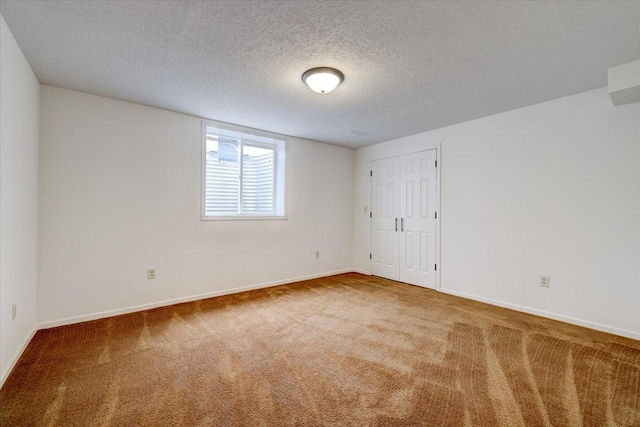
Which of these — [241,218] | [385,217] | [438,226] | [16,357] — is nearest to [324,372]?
[16,357]

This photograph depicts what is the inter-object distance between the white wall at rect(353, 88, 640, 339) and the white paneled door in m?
0.23

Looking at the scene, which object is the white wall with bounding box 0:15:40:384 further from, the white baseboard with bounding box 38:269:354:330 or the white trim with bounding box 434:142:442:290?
the white trim with bounding box 434:142:442:290

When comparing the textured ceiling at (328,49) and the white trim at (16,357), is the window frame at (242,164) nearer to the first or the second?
the textured ceiling at (328,49)

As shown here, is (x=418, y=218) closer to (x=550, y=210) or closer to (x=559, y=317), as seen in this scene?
(x=550, y=210)

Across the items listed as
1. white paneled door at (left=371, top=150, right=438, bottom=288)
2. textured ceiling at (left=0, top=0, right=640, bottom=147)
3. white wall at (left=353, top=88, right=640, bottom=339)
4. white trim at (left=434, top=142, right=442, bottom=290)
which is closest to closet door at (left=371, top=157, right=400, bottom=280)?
white paneled door at (left=371, top=150, right=438, bottom=288)

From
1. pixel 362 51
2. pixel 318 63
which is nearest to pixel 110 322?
pixel 318 63

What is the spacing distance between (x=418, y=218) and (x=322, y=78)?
286cm

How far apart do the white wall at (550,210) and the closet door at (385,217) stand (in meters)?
0.86

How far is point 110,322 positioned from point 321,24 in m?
3.45

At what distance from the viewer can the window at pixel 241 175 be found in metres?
3.98

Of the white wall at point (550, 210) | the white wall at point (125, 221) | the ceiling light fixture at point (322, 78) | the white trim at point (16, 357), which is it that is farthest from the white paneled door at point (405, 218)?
the white trim at point (16, 357)

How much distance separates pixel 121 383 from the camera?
6.29ft

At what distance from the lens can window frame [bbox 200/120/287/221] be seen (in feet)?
12.6

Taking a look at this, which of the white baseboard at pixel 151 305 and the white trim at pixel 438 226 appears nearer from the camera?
the white baseboard at pixel 151 305
